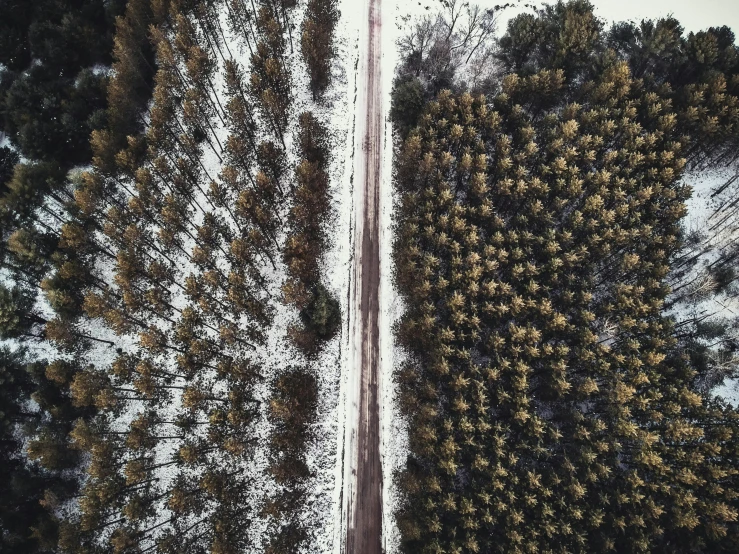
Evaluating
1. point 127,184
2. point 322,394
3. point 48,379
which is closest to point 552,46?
point 322,394

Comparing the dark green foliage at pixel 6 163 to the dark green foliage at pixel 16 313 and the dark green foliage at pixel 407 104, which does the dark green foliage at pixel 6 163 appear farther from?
the dark green foliage at pixel 407 104

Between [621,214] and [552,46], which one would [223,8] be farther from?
[621,214]

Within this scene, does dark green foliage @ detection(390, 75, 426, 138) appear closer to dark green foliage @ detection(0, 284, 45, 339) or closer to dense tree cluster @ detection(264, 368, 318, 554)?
dense tree cluster @ detection(264, 368, 318, 554)

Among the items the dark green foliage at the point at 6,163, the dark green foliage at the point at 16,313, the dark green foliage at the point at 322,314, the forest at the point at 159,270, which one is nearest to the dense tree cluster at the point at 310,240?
the dark green foliage at the point at 322,314

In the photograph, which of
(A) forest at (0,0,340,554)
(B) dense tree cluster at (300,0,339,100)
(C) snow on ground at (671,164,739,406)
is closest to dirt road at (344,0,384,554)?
(A) forest at (0,0,340,554)

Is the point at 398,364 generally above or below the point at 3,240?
below

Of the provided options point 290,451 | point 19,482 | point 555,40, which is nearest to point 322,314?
point 290,451
